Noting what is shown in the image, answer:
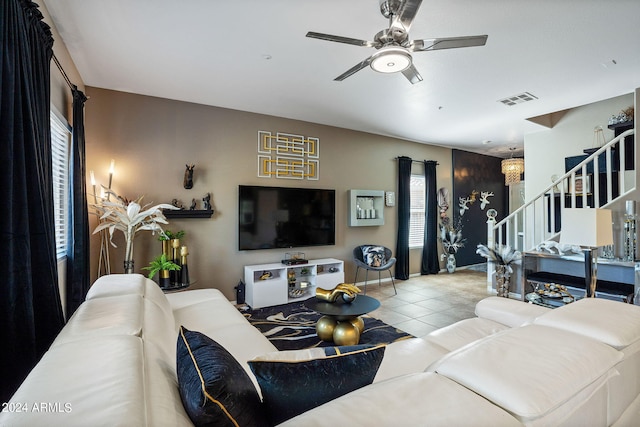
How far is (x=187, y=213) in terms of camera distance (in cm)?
381

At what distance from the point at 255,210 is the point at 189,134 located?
1.32 meters

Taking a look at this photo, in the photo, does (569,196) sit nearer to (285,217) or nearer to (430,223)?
(430,223)

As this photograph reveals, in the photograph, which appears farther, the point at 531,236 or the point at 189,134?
the point at 531,236

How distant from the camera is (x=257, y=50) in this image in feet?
8.78

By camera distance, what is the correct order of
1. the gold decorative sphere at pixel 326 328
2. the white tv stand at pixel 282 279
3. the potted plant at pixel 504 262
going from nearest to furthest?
the gold decorative sphere at pixel 326 328, the white tv stand at pixel 282 279, the potted plant at pixel 504 262

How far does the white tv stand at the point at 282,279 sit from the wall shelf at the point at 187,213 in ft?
3.00

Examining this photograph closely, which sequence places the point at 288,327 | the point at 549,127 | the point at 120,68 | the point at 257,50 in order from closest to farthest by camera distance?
the point at 257,50
the point at 120,68
the point at 288,327
the point at 549,127

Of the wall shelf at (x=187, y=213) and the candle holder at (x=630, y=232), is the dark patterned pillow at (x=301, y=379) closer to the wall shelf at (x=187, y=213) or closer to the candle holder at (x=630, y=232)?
the wall shelf at (x=187, y=213)

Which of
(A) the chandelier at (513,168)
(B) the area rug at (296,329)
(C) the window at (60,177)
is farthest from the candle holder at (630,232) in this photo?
(C) the window at (60,177)

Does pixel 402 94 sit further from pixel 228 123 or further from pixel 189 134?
pixel 189 134

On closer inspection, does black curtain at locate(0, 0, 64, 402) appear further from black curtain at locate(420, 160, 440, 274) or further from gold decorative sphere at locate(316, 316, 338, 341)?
black curtain at locate(420, 160, 440, 274)

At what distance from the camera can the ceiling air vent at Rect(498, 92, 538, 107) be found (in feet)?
12.2

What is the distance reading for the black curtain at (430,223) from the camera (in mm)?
6199

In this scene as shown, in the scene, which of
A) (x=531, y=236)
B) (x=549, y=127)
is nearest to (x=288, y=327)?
(x=531, y=236)
